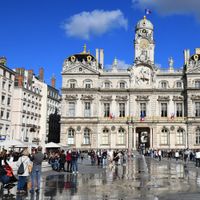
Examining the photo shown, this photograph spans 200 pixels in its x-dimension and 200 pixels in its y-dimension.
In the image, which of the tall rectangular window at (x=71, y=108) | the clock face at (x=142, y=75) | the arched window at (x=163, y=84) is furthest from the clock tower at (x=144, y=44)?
the tall rectangular window at (x=71, y=108)

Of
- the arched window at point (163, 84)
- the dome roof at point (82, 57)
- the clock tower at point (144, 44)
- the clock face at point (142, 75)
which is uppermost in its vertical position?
the clock tower at point (144, 44)

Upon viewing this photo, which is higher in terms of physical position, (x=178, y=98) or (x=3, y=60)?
(x=3, y=60)

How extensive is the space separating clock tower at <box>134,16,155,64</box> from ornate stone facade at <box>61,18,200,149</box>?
31cm

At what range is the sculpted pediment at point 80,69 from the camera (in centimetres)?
7631

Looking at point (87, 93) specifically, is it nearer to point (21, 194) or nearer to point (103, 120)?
point (103, 120)

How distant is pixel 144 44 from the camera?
259 feet

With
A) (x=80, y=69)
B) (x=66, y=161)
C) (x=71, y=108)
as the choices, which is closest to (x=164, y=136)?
(x=71, y=108)

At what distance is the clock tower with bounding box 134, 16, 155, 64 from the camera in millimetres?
77062

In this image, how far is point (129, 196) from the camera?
15.4 meters

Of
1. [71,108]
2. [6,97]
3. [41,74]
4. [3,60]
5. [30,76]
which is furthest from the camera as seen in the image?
[41,74]

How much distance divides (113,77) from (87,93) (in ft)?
22.9

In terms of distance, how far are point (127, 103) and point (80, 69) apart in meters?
12.8

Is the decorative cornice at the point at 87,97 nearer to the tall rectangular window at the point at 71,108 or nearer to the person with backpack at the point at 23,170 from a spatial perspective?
the tall rectangular window at the point at 71,108

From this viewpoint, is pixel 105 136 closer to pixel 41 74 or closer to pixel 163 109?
pixel 163 109
